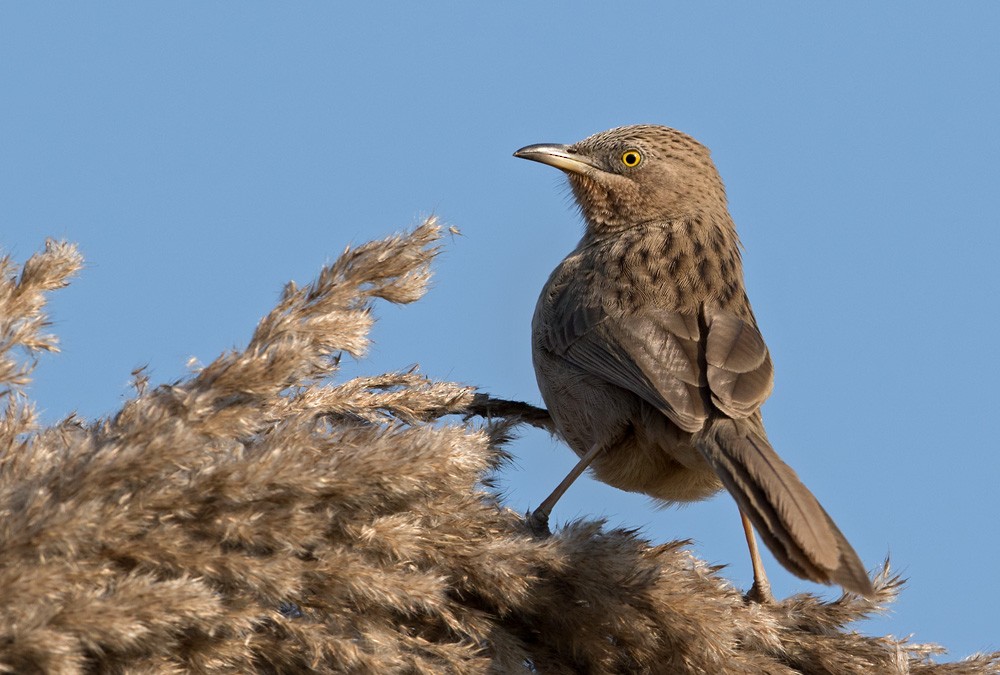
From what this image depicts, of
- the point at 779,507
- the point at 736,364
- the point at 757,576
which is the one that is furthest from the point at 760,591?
the point at 736,364

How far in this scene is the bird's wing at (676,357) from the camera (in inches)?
201

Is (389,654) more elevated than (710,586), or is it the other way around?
(710,586)

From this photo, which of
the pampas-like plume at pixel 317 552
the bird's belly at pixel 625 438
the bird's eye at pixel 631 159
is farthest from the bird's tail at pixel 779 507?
the bird's eye at pixel 631 159

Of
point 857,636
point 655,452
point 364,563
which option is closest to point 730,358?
point 655,452

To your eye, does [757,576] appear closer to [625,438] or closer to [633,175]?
[625,438]

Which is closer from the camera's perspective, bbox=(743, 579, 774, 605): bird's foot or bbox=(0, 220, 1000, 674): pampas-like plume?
bbox=(0, 220, 1000, 674): pampas-like plume

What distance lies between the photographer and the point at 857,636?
3.62 metres

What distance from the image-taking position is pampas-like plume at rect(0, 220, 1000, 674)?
244 cm

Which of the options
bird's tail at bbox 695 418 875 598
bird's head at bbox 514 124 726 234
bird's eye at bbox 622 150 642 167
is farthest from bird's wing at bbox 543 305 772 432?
bird's eye at bbox 622 150 642 167

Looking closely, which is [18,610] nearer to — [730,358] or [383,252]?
[383,252]

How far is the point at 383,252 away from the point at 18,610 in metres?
1.39

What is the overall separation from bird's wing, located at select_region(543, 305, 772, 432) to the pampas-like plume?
1475 mm

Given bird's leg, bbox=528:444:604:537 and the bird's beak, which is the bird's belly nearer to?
bird's leg, bbox=528:444:604:537

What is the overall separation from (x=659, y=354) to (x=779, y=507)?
50.8 inches
